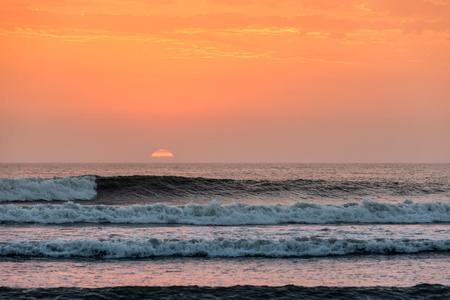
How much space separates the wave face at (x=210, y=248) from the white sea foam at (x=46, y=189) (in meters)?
16.7

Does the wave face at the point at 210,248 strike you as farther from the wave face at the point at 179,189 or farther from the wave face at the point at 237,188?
the wave face at the point at 237,188

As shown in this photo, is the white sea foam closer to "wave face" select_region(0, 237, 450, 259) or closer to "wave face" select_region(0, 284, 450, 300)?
"wave face" select_region(0, 237, 450, 259)

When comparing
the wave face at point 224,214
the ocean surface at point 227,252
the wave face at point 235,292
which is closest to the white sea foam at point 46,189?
the wave face at point 224,214

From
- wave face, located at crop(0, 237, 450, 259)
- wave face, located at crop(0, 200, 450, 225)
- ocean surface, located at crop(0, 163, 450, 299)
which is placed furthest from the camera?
wave face, located at crop(0, 200, 450, 225)

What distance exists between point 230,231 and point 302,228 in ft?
11.1

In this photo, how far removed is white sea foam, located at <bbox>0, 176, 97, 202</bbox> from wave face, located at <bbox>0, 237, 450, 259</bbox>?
16689 millimetres

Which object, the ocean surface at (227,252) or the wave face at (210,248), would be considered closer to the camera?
the ocean surface at (227,252)

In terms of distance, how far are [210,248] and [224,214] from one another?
6788 millimetres

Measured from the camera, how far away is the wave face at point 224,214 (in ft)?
63.5

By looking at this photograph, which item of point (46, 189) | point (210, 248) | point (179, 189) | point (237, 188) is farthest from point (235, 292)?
point (237, 188)

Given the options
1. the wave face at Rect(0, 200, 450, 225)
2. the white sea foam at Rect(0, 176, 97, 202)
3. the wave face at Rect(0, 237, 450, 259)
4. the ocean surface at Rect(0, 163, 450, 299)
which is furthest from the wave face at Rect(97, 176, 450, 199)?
the wave face at Rect(0, 237, 450, 259)

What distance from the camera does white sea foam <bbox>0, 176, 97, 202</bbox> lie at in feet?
94.0

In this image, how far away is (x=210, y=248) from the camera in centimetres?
1366

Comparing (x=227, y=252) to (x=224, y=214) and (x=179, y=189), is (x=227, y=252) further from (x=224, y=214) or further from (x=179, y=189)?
(x=179, y=189)
